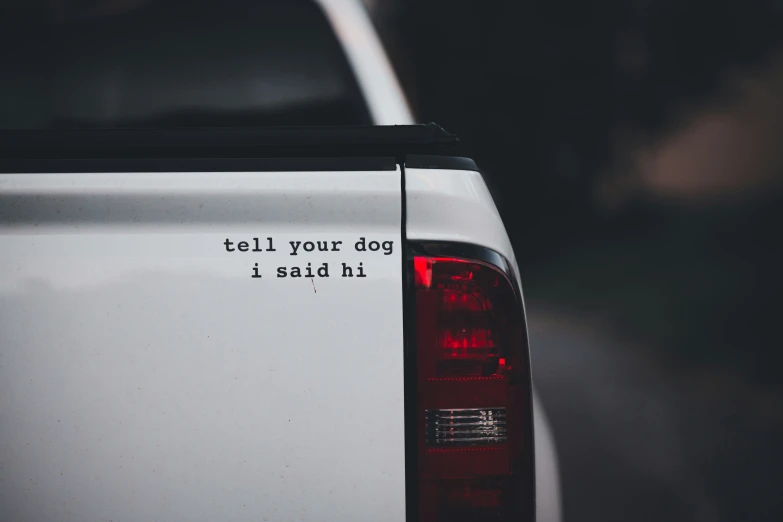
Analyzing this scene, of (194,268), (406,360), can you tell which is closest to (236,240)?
(194,268)

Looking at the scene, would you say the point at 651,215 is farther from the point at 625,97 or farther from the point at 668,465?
the point at 668,465

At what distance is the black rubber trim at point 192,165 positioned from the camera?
3.82ft

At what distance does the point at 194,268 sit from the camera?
Answer: 113 cm

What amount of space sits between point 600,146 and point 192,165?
9180 mm

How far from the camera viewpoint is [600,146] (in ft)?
31.5

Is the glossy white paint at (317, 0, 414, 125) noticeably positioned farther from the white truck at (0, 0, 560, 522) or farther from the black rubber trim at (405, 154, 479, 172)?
the white truck at (0, 0, 560, 522)

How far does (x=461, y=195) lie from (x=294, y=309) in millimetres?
357

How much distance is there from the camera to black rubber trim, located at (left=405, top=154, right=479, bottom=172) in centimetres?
120

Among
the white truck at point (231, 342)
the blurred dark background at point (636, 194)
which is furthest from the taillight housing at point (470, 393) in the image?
the blurred dark background at point (636, 194)

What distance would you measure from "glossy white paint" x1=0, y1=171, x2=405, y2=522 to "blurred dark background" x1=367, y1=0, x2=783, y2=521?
288 centimetres

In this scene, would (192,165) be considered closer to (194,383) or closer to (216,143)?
(216,143)

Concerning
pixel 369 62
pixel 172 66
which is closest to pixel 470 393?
pixel 369 62

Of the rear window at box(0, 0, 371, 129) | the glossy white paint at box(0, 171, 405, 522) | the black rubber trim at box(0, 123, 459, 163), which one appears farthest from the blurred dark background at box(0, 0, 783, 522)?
the glossy white paint at box(0, 171, 405, 522)

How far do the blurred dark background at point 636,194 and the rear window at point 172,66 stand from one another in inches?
102
